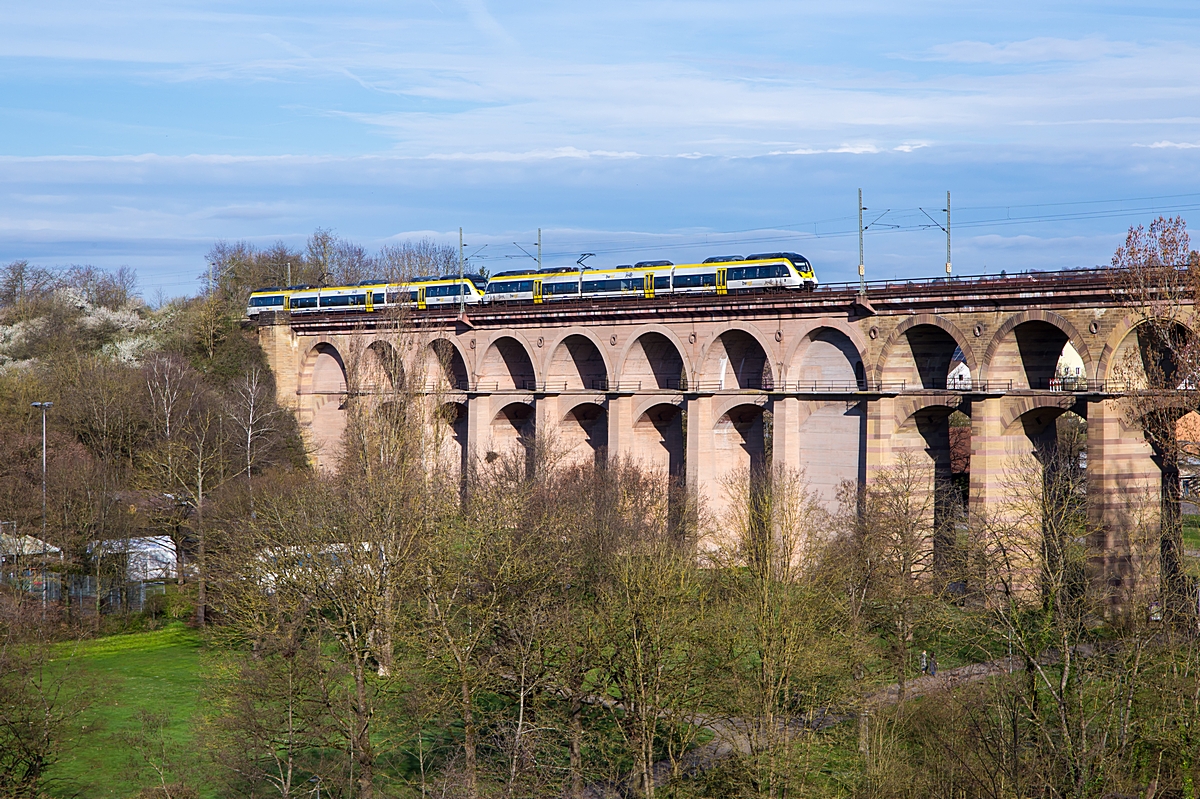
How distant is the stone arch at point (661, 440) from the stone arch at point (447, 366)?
41.4 feet

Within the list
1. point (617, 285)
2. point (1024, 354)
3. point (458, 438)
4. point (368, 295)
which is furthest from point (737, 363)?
point (368, 295)

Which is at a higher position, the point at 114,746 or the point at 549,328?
the point at 549,328

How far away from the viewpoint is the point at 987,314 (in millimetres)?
48812

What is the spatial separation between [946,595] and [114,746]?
91.9 ft

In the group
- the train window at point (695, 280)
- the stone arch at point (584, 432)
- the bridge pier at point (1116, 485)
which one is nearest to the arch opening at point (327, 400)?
the stone arch at point (584, 432)

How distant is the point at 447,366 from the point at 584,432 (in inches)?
347

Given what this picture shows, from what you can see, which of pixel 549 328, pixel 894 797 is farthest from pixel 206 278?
A: pixel 894 797

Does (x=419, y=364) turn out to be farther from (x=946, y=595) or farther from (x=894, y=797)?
(x=894, y=797)

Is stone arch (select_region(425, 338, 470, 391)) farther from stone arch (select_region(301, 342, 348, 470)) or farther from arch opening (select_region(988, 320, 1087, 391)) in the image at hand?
arch opening (select_region(988, 320, 1087, 391))

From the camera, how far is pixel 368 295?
79.1 m

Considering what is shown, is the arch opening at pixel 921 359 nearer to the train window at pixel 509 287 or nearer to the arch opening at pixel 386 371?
the arch opening at pixel 386 371

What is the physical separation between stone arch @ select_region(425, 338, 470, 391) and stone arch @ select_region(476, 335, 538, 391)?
1.36 meters

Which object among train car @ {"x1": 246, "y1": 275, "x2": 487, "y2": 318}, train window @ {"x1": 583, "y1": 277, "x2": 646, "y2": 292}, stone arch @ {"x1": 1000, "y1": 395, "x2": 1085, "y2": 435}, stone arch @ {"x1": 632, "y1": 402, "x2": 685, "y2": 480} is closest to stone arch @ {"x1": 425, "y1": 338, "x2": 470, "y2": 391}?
train car @ {"x1": 246, "y1": 275, "x2": 487, "y2": 318}

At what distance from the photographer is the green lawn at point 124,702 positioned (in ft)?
105
